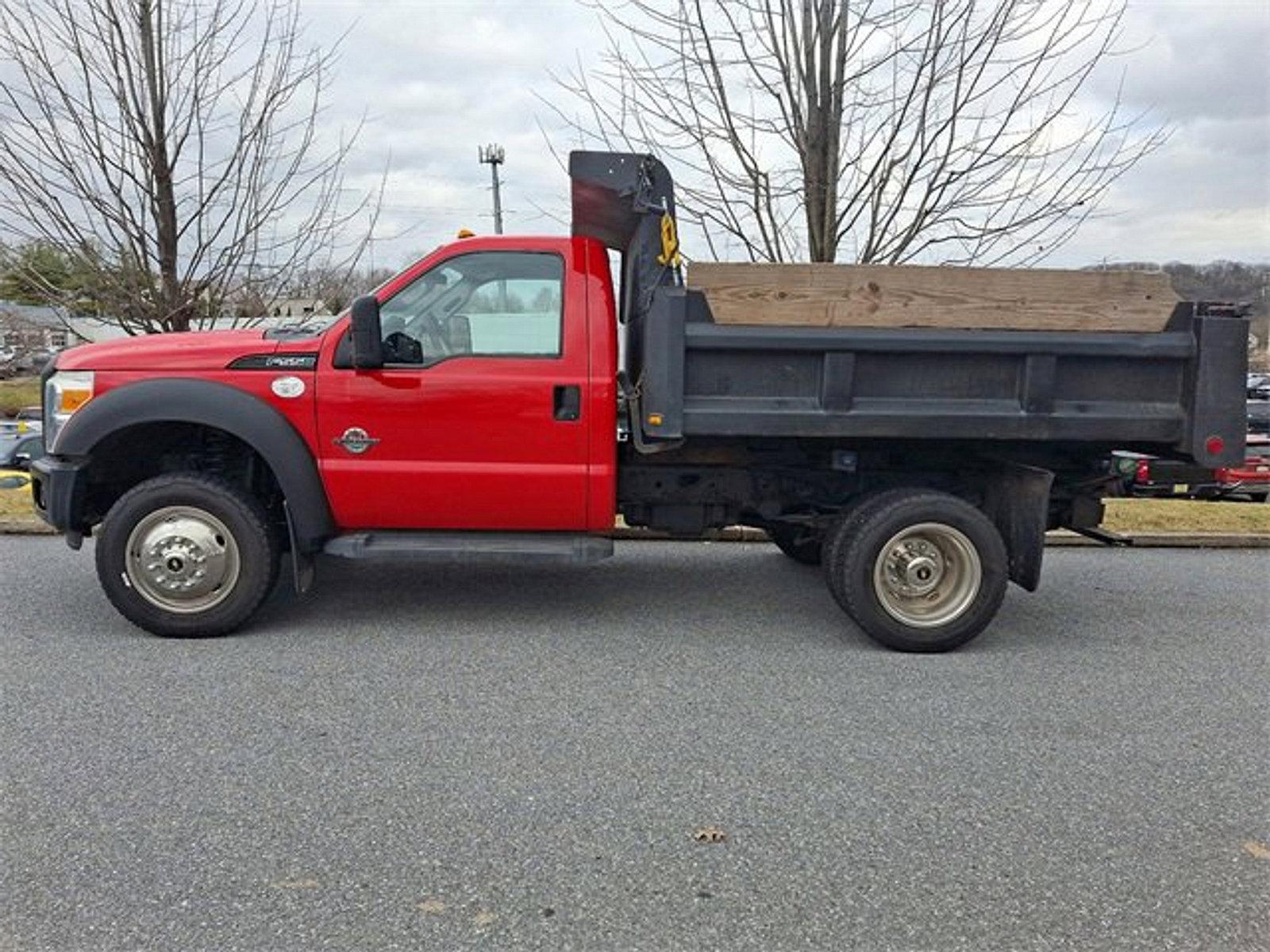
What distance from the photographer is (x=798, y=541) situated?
6.00 m

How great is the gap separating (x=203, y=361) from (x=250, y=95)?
4450 millimetres

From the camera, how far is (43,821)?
2934 mm

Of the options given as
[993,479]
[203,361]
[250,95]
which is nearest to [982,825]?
[993,479]

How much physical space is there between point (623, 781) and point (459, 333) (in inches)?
98.2

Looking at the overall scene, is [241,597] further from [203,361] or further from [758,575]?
[758,575]

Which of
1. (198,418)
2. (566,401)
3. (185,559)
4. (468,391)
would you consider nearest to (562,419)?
(566,401)

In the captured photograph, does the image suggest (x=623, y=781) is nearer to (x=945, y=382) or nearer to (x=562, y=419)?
(x=562, y=419)

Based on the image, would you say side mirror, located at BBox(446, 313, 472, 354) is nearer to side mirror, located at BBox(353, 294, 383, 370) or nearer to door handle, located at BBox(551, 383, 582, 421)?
side mirror, located at BBox(353, 294, 383, 370)

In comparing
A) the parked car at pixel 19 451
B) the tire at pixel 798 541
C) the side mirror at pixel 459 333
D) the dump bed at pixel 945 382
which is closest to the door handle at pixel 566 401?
the dump bed at pixel 945 382

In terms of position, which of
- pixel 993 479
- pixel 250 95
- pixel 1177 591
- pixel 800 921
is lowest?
pixel 800 921

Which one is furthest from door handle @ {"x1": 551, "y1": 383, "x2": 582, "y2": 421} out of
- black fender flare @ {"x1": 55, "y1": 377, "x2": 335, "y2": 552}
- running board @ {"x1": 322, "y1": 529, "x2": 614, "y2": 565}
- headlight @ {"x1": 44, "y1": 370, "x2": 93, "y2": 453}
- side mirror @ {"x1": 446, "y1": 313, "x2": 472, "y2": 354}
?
headlight @ {"x1": 44, "y1": 370, "x2": 93, "y2": 453}

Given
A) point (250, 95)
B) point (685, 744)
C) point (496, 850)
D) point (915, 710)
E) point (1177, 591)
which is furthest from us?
point (250, 95)

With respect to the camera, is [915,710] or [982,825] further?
[915,710]

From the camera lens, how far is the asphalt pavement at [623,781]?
8.30ft
